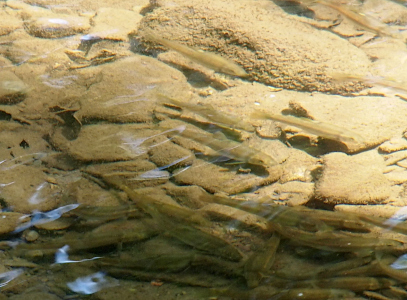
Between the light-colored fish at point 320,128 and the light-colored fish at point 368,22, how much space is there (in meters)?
1.98

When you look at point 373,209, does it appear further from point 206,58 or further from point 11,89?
point 11,89

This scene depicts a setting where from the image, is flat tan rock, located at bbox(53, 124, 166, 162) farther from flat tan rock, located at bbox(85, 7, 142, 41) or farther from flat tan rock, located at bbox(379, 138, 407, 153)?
flat tan rock, located at bbox(379, 138, 407, 153)

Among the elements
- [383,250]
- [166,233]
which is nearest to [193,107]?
[166,233]

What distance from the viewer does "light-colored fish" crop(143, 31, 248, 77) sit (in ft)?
11.7

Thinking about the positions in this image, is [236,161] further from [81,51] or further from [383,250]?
[81,51]

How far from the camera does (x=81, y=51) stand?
3729mm

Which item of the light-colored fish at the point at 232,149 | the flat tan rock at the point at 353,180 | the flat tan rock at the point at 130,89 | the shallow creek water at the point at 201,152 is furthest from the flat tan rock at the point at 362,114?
the flat tan rock at the point at 130,89

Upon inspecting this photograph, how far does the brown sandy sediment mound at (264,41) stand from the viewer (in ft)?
11.3

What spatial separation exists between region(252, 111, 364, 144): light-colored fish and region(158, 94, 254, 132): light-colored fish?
0.17 metres

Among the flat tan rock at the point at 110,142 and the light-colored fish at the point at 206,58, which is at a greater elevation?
the light-colored fish at the point at 206,58

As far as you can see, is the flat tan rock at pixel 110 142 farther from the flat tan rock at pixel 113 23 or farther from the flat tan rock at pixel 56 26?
the flat tan rock at pixel 56 26

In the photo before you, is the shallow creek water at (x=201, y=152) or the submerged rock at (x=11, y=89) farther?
the submerged rock at (x=11, y=89)

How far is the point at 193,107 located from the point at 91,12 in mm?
2185

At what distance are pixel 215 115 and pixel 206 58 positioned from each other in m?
0.91
